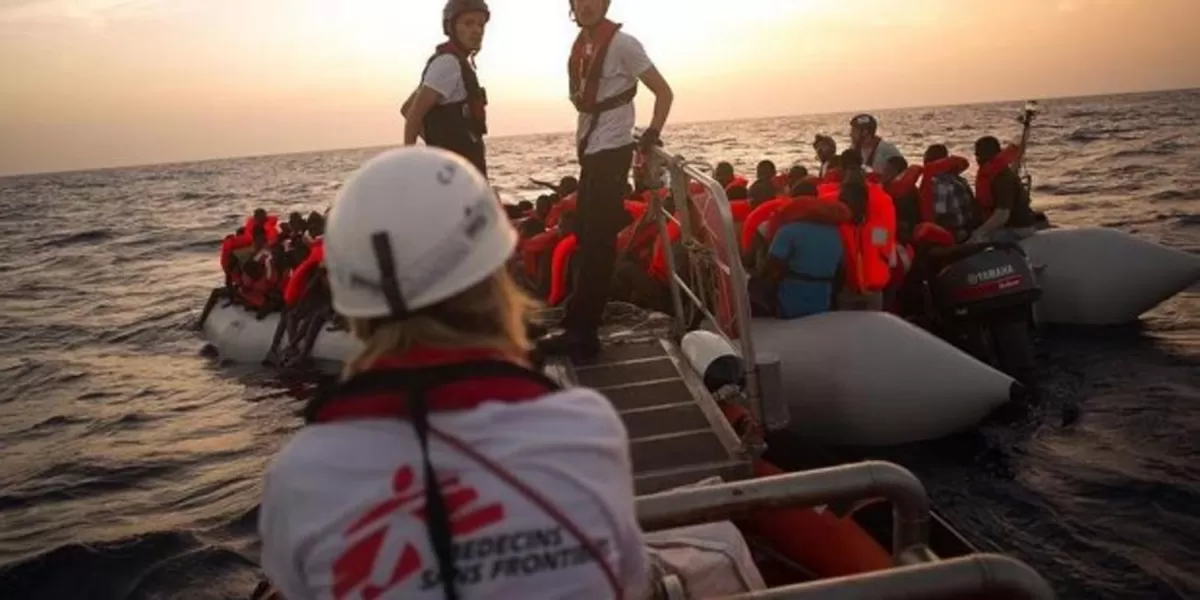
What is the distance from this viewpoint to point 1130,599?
542cm

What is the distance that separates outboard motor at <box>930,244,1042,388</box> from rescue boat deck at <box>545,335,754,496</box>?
123 inches

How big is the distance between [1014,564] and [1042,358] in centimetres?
855

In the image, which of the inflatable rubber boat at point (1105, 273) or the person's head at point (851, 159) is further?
the person's head at point (851, 159)

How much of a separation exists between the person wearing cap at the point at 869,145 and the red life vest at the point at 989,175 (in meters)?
1.30

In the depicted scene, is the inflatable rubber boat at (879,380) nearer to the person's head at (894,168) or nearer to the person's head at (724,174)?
the person's head at (894,168)

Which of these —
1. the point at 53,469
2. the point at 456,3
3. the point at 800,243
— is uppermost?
the point at 456,3

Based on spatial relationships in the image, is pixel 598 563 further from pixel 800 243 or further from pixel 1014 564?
pixel 800 243

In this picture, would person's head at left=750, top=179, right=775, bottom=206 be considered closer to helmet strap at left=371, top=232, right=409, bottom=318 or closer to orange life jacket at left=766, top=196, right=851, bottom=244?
orange life jacket at left=766, top=196, right=851, bottom=244

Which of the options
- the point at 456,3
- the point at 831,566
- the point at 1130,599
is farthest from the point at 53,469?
→ the point at 1130,599

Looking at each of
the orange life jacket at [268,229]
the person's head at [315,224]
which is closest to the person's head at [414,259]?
the person's head at [315,224]

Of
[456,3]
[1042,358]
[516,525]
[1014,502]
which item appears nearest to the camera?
[516,525]

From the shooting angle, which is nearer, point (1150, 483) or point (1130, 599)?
point (1130, 599)

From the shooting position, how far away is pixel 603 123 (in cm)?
560

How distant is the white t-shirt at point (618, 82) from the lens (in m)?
5.45
